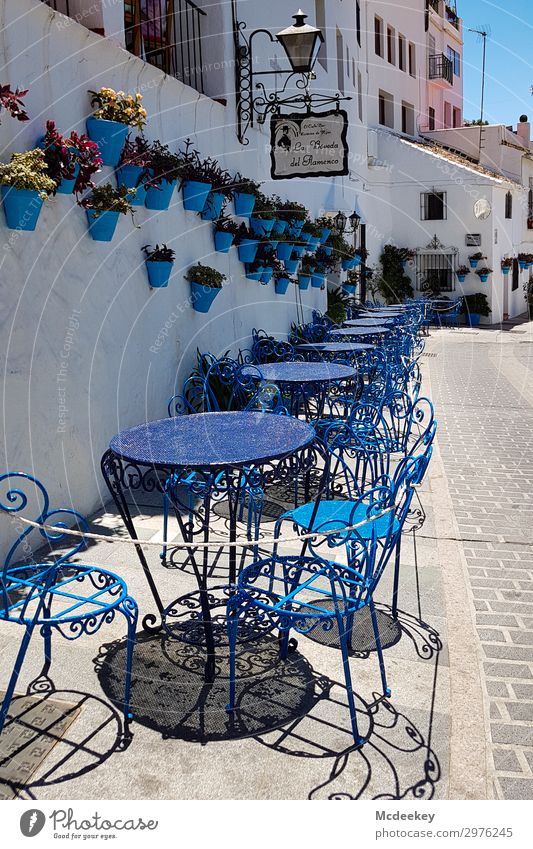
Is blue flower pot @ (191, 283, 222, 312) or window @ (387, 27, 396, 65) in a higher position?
window @ (387, 27, 396, 65)

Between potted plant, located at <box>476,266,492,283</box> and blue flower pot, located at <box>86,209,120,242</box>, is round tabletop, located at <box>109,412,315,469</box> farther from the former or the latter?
potted plant, located at <box>476,266,492,283</box>

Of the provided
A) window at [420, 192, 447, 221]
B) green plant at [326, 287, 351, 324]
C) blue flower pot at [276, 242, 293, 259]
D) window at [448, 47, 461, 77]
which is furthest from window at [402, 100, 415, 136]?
blue flower pot at [276, 242, 293, 259]

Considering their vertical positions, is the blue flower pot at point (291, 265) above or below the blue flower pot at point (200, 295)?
above

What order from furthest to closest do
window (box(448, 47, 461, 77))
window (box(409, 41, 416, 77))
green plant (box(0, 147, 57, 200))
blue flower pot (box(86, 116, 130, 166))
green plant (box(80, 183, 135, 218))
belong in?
window (box(448, 47, 461, 77))
window (box(409, 41, 416, 77))
blue flower pot (box(86, 116, 130, 166))
green plant (box(80, 183, 135, 218))
green plant (box(0, 147, 57, 200))

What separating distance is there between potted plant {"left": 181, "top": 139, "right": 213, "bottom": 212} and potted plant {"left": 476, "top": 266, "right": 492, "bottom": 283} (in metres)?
17.4

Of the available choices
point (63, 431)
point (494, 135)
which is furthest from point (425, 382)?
point (494, 135)

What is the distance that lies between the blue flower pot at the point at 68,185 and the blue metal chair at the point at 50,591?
1.90 metres

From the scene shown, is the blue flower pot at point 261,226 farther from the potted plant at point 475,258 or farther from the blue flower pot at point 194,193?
the potted plant at point 475,258

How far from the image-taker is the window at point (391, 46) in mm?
25094

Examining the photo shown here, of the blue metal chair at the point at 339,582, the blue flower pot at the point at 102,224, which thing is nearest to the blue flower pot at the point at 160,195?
the blue flower pot at the point at 102,224

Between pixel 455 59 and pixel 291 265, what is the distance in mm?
26896

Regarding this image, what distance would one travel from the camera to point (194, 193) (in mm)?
7695

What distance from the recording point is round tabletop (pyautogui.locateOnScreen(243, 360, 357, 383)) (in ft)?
21.0

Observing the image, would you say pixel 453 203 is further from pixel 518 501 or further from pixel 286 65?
pixel 518 501
